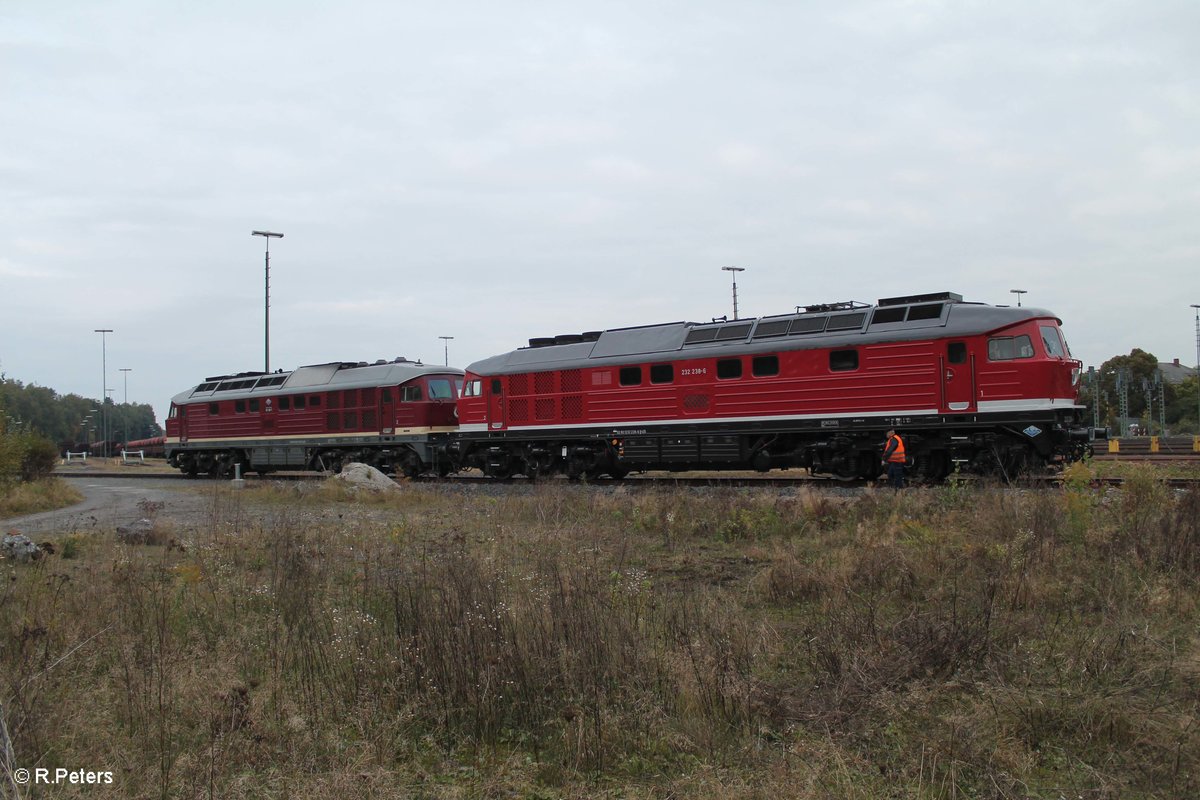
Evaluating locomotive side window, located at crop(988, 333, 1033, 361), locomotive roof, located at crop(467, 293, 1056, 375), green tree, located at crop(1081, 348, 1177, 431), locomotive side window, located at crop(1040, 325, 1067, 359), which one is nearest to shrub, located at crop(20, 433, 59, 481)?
locomotive roof, located at crop(467, 293, 1056, 375)

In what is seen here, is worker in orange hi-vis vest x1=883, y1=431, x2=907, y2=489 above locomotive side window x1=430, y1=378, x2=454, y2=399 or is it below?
below

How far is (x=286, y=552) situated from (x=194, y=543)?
2.52 m

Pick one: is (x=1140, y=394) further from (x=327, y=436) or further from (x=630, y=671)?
(x=630, y=671)

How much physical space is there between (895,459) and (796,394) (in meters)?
3.60

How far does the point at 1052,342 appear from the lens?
18578 millimetres

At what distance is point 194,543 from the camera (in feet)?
40.4

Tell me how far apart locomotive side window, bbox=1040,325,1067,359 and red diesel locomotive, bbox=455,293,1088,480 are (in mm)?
45

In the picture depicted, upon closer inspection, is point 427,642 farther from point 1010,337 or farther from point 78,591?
point 1010,337

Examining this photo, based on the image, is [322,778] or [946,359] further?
[946,359]

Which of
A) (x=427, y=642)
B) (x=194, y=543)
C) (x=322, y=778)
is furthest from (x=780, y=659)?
(x=194, y=543)

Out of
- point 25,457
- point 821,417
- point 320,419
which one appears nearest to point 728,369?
point 821,417

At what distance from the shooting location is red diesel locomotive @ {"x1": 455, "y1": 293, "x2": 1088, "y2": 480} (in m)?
18.3

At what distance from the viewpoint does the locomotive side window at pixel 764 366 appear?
21047mm

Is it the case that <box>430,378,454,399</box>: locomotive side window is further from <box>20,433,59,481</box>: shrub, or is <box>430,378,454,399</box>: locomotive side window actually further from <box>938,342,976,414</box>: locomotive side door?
<box>938,342,976,414</box>: locomotive side door
